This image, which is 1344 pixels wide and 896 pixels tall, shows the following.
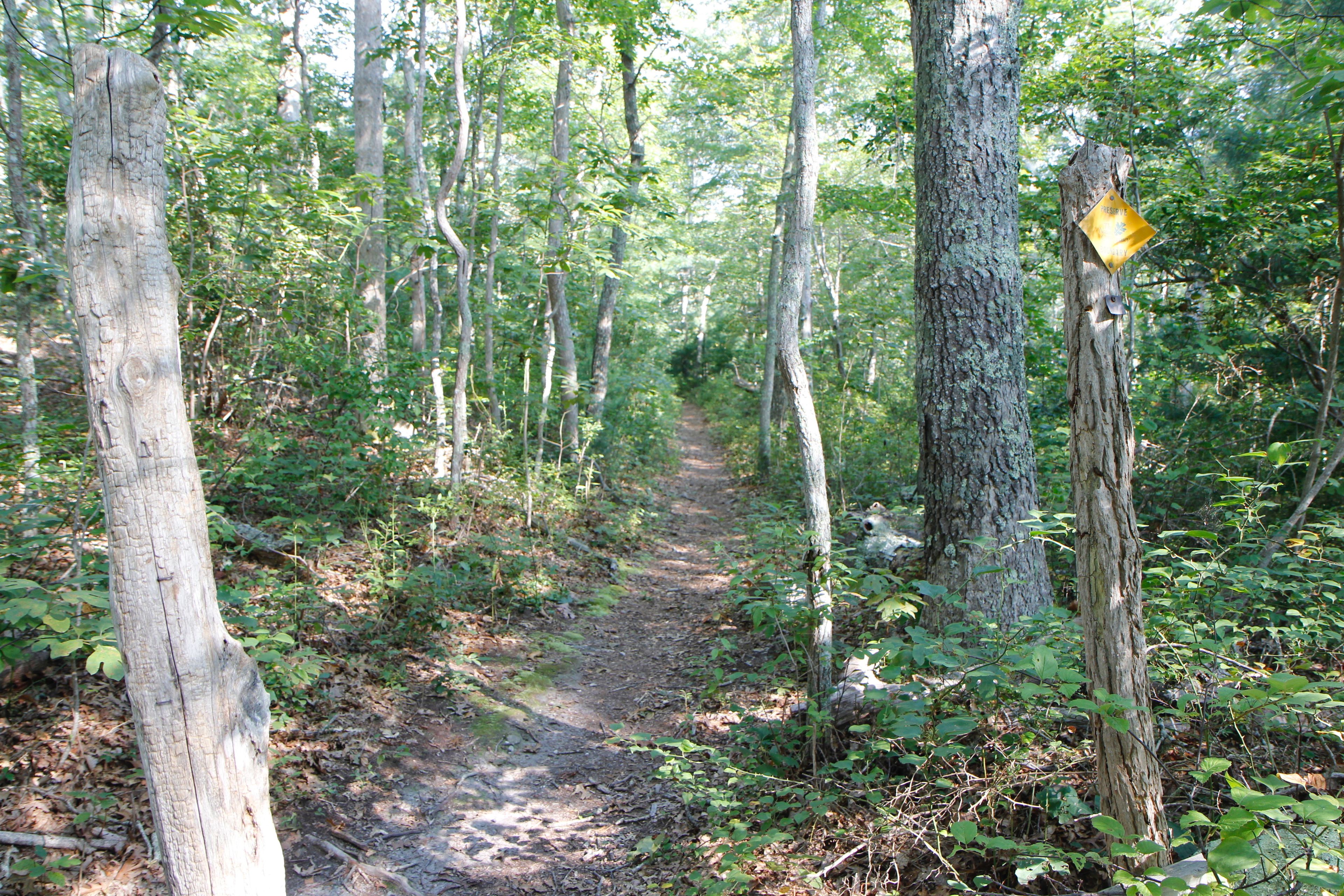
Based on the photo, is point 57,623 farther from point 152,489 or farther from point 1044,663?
point 1044,663

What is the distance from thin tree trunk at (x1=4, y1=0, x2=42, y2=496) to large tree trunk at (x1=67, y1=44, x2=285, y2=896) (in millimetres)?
3787

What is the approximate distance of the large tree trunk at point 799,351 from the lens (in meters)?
4.11

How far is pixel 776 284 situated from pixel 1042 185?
7957 mm

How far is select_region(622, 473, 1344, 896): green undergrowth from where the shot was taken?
2.33m

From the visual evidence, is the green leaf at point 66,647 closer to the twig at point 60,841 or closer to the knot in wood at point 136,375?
the twig at point 60,841

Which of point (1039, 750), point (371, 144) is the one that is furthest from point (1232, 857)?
point (371, 144)

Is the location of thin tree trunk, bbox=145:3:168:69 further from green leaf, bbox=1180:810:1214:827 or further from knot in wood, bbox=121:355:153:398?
green leaf, bbox=1180:810:1214:827

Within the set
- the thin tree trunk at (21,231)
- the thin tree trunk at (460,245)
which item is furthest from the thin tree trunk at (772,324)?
the thin tree trunk at (21,231)

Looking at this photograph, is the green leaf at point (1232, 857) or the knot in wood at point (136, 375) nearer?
the green leaf at point (1232, 857)

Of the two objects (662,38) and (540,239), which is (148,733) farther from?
(662,38)

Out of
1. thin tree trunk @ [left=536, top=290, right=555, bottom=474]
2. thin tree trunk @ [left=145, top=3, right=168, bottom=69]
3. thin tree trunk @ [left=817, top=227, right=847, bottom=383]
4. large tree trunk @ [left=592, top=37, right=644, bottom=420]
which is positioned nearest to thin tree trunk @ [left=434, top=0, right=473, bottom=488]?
thin tree trunk @ [left=536, top=290, right=555, bottom=474]

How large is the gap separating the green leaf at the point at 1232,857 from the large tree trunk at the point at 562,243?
7.57 metres

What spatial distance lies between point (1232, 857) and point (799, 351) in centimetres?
338

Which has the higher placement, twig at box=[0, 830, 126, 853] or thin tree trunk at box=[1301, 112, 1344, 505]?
thin tree trunk at box=[1301, 112, 1344, 505]
